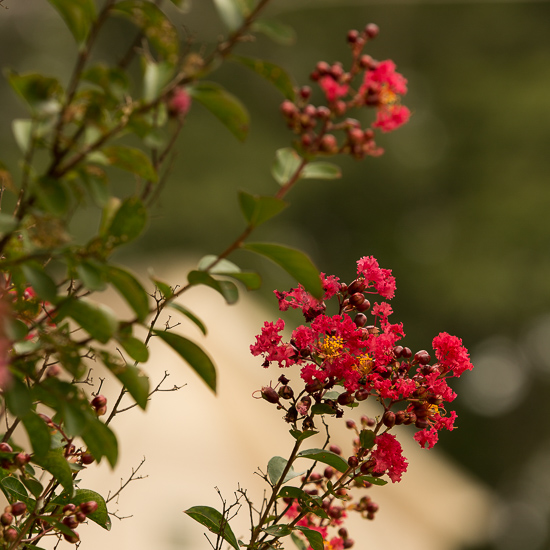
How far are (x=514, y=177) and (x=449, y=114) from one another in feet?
4.73

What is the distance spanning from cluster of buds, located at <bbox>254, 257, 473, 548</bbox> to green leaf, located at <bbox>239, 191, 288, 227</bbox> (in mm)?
151

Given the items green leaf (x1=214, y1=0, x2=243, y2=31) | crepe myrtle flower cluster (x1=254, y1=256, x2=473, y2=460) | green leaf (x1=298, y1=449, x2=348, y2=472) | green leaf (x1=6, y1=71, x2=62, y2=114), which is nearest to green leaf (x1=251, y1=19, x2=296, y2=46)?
green leaf (x1=214, y1=0, x2=243, y2=31)

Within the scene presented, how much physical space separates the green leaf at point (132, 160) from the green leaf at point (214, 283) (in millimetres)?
70

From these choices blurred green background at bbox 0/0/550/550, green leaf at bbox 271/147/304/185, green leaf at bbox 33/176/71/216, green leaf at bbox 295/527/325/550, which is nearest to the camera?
green leaf at bbox 33/176/71/216

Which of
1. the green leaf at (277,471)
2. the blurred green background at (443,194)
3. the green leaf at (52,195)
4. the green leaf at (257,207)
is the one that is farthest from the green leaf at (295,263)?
the blurred green background at (443,194)

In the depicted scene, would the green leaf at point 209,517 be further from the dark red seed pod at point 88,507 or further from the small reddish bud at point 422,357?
the small reddish bud at point 422,357

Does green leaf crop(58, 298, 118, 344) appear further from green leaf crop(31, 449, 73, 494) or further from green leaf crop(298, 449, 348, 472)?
green leaf crop(298, 449, 348, 472)

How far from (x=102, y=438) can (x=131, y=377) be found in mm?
→ 44

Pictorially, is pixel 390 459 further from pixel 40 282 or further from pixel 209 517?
pixel 40 282

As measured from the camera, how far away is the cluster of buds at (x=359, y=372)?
648 mm

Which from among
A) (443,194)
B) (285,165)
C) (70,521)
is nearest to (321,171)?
(285,165)

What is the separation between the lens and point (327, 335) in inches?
26.2

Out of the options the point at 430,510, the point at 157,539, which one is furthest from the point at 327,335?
the point at 430,510

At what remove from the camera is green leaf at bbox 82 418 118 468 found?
488 mm
